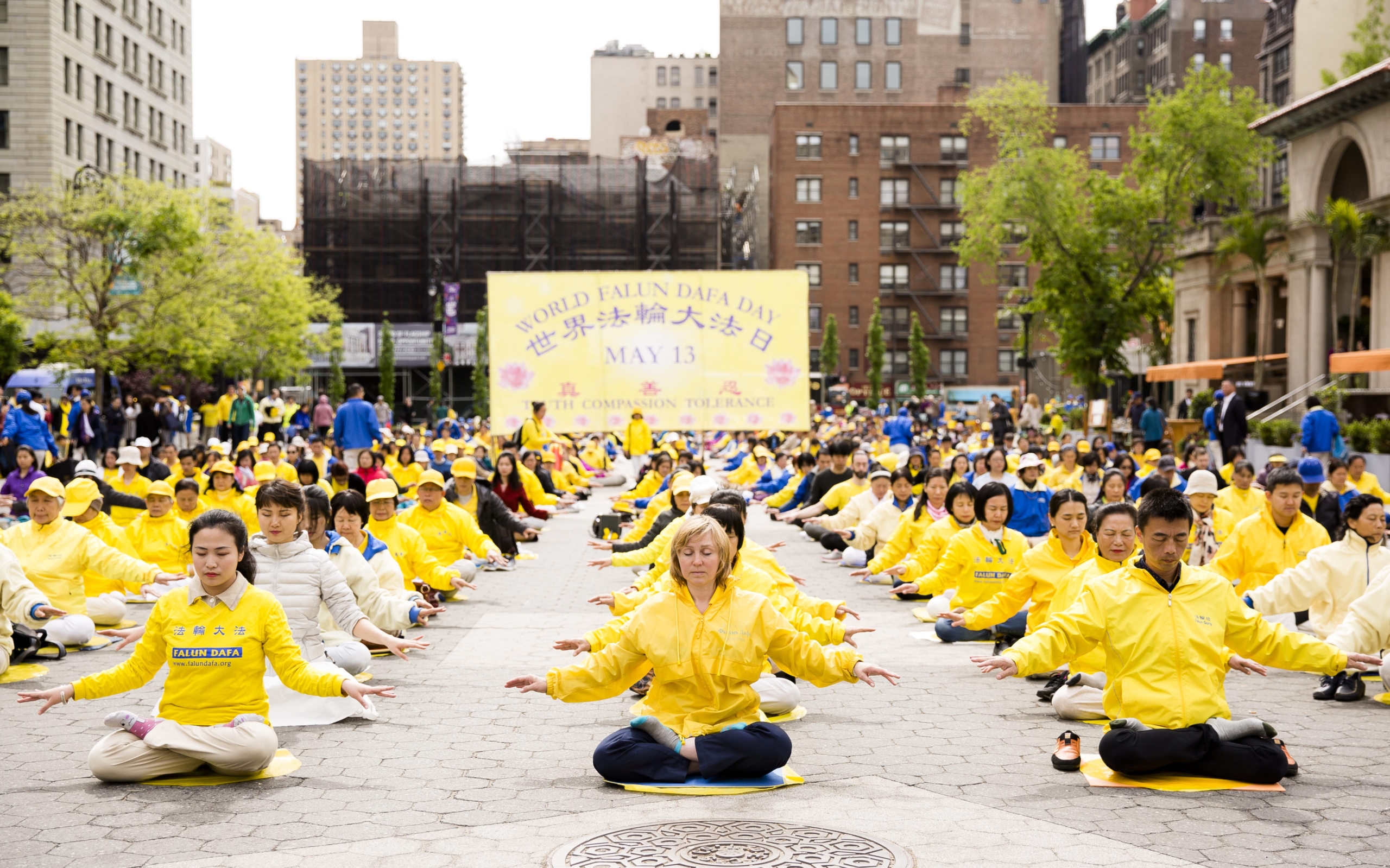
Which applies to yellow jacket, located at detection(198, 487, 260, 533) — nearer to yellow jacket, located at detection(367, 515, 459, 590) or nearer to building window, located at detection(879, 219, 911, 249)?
yellow jacket, located at detection(367, 515, 459, 590)

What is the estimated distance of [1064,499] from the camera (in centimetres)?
1012

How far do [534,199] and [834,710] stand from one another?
72134mm

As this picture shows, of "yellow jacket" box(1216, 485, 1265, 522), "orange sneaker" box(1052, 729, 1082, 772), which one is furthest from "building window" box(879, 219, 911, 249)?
"orange sneaker" box(1052, 729, 1082, 772)

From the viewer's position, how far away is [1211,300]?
4997 centimetres

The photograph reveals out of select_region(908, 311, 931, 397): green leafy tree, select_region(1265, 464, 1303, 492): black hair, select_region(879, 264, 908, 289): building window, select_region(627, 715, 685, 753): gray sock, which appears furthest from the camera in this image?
select_region(879, 264, 908, 289): building window

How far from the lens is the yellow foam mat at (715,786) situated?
22.0 ft

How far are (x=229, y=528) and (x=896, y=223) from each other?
77956mm

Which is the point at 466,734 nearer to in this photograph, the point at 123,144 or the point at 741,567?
the point at 741,567

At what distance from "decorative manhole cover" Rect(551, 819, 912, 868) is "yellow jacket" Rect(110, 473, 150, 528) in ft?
36.8

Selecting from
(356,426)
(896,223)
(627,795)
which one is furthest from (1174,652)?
(896,223)

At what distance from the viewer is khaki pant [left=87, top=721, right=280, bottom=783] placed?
6867 mm

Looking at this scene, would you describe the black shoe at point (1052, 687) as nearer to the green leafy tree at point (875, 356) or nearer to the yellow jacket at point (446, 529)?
the yellow jacket at point (446, 529)

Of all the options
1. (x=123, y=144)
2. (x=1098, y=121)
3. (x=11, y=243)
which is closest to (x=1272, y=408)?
(x=11, y=243)

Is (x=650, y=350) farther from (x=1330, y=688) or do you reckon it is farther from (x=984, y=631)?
(x=1330, y=688)
